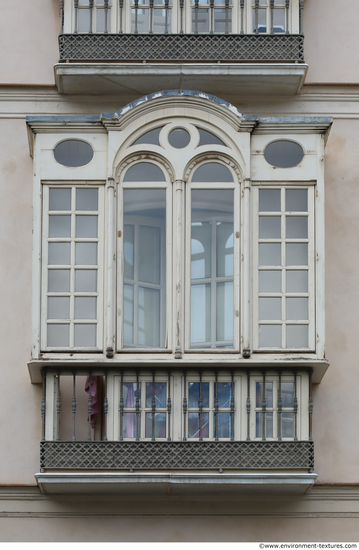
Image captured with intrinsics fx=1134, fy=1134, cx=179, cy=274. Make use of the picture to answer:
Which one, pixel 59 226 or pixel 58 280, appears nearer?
pixel 58 280

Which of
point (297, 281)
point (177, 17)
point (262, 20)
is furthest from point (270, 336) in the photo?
point (177, 17)

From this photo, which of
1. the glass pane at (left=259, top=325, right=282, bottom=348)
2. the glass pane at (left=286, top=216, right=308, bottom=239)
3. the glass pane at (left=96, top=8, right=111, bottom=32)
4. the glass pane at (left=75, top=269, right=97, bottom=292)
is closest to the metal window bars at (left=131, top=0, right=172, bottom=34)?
the glass pane at (left=96, top=8, right=111, bottom=32)

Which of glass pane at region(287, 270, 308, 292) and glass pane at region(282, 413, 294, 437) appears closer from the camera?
glass pane at region(282, 413, 294, 437)

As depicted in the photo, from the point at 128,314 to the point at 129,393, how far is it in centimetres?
89

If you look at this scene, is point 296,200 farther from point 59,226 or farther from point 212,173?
point 59,226

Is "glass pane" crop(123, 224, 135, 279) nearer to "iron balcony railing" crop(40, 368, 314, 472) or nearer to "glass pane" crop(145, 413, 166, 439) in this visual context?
"iron balcony railing" crop(40, 368, 314, 472)

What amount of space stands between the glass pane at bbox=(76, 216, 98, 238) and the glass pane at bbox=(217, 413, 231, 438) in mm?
2504

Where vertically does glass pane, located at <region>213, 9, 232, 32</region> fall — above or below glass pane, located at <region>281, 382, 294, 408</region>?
above

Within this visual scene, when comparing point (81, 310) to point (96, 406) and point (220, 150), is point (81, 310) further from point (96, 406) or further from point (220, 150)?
point (220, 150)

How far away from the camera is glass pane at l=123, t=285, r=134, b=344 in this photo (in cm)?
1274

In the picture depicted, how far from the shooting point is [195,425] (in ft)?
41.2

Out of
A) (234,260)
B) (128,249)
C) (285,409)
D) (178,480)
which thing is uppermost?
(128,249)

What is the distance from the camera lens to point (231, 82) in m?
13.8

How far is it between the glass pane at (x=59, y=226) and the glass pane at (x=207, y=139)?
1775 mm
